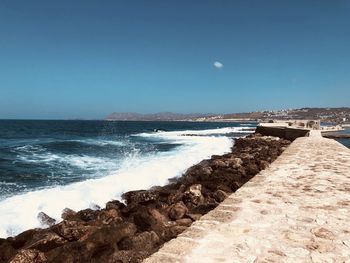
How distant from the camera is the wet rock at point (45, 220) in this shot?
8.33m

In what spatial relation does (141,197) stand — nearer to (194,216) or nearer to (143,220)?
(143,220)

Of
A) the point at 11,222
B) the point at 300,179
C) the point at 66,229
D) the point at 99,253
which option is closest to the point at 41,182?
the point at 11,222

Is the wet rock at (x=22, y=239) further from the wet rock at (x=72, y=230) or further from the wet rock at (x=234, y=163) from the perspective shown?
the wet rock at (x=234, y=163)

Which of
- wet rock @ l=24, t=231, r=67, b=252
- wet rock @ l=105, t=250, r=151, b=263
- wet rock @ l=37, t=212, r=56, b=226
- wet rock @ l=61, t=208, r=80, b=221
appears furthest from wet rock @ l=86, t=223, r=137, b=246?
wet rock @ l=37, t=212, r=56, b=226

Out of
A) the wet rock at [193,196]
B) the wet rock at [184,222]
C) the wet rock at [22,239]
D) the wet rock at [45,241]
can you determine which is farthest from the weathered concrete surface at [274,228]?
the wet rock at [22,239]

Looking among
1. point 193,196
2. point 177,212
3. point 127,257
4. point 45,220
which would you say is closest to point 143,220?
point 177,212

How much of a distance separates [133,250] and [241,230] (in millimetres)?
1876

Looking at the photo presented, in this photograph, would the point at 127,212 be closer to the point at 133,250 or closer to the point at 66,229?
the point at 66,229

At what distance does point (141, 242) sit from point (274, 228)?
2318 millimetres

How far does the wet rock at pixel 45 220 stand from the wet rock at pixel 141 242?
3.35m

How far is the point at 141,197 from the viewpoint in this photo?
31.9ft

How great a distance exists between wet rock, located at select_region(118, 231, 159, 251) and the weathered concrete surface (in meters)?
1.38

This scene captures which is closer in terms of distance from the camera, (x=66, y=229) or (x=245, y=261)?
(x=245, y=261)

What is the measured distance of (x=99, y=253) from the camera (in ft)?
18.0
